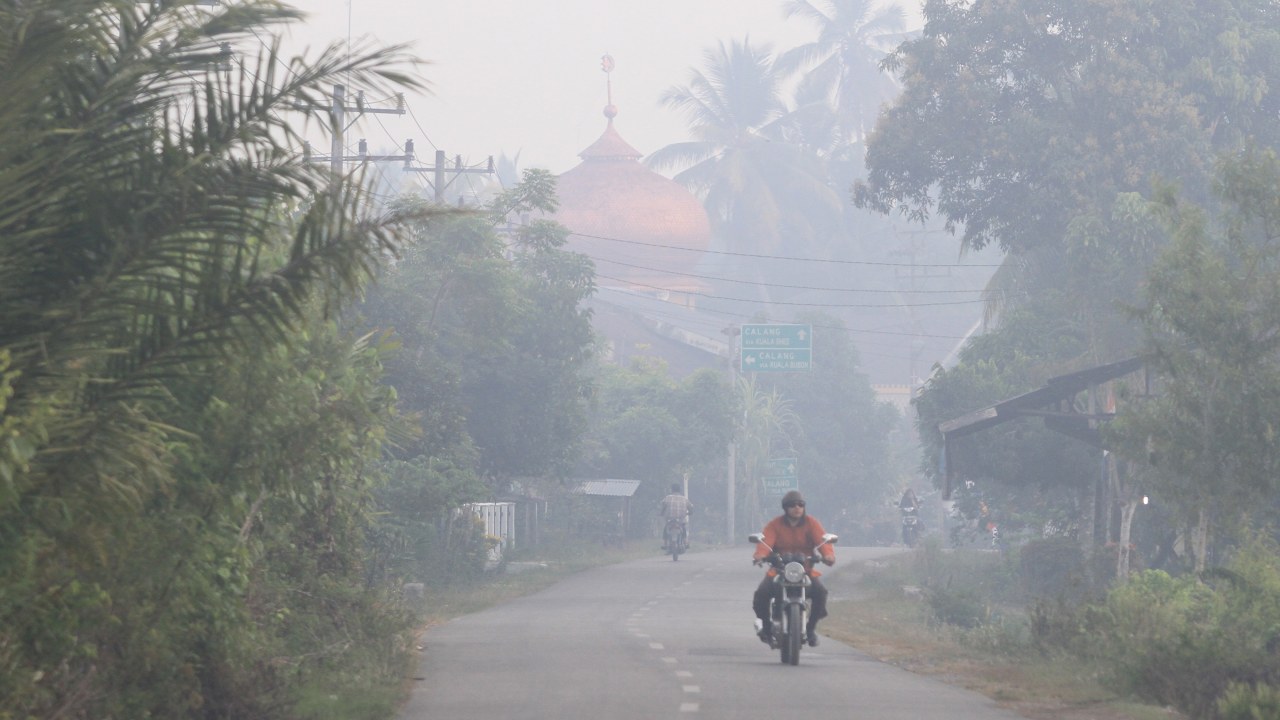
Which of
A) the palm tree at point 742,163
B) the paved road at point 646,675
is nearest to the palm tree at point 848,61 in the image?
the palm tree at point 742,163

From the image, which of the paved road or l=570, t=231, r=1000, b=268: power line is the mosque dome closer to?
l=570, t=231, r=1000, b=268: power line

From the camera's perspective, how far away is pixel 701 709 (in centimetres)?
1176

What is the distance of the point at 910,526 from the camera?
176 ft

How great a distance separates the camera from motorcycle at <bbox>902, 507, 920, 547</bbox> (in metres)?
53.6

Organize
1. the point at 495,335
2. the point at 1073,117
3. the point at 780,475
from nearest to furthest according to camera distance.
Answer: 1. the point at 495,335
2. the point at 1073,117
3. the point at 780,475

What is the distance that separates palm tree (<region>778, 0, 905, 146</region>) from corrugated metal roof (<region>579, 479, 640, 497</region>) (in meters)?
43.3

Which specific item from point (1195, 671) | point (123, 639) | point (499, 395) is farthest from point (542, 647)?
point (499, 395)

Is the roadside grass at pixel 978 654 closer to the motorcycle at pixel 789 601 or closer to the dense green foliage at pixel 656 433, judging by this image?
the motorcycle at pixel 789 601

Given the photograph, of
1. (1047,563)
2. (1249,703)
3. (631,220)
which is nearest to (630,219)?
(631,220)

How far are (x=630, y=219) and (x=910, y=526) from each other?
86.2 ft

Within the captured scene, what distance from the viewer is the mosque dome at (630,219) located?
246 ft

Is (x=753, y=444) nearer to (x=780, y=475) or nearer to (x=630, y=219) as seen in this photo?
(x=780, y=475)

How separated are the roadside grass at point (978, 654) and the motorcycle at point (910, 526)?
1957cm

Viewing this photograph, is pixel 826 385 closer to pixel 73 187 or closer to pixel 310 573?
pixel 310 573
